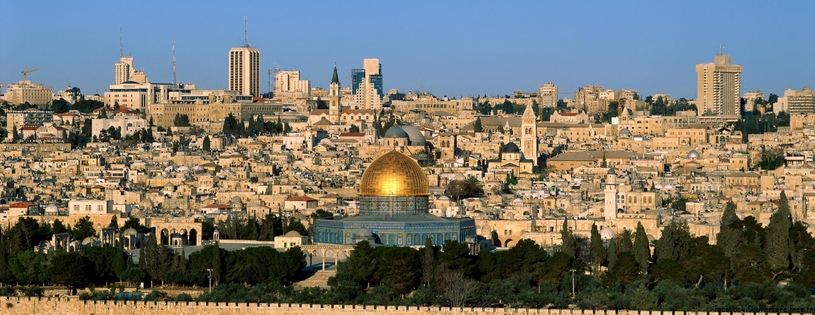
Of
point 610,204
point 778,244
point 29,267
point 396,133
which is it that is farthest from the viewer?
point 396,133

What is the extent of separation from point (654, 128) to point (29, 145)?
4022 centimetres

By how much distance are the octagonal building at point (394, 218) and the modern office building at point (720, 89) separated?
104787 millimetres

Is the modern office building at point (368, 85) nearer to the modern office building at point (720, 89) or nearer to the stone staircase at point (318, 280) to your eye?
the modern office building at point (720, 89)

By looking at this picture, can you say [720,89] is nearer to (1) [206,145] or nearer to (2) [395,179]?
(1) [206,145]

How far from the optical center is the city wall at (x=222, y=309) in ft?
155

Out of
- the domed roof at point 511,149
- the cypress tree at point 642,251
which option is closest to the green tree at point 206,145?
the domed roof at point 511,149

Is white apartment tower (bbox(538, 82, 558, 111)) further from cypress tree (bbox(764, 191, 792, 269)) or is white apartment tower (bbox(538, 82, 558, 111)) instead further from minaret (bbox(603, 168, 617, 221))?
cypress tree (bbox(764, 191, 792, 269))

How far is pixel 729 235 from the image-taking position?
59.0 metres

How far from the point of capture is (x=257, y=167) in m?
97.7

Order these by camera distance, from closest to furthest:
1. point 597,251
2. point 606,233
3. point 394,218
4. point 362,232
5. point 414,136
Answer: point 597,251 → point 362,232 → point 394,218 → point 606,233 → point 414,136

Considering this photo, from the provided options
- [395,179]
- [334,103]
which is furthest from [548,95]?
[395,179]

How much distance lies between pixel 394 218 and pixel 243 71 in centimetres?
10848

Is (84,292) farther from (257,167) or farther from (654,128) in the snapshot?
(654,128)

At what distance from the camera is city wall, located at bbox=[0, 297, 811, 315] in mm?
47344
